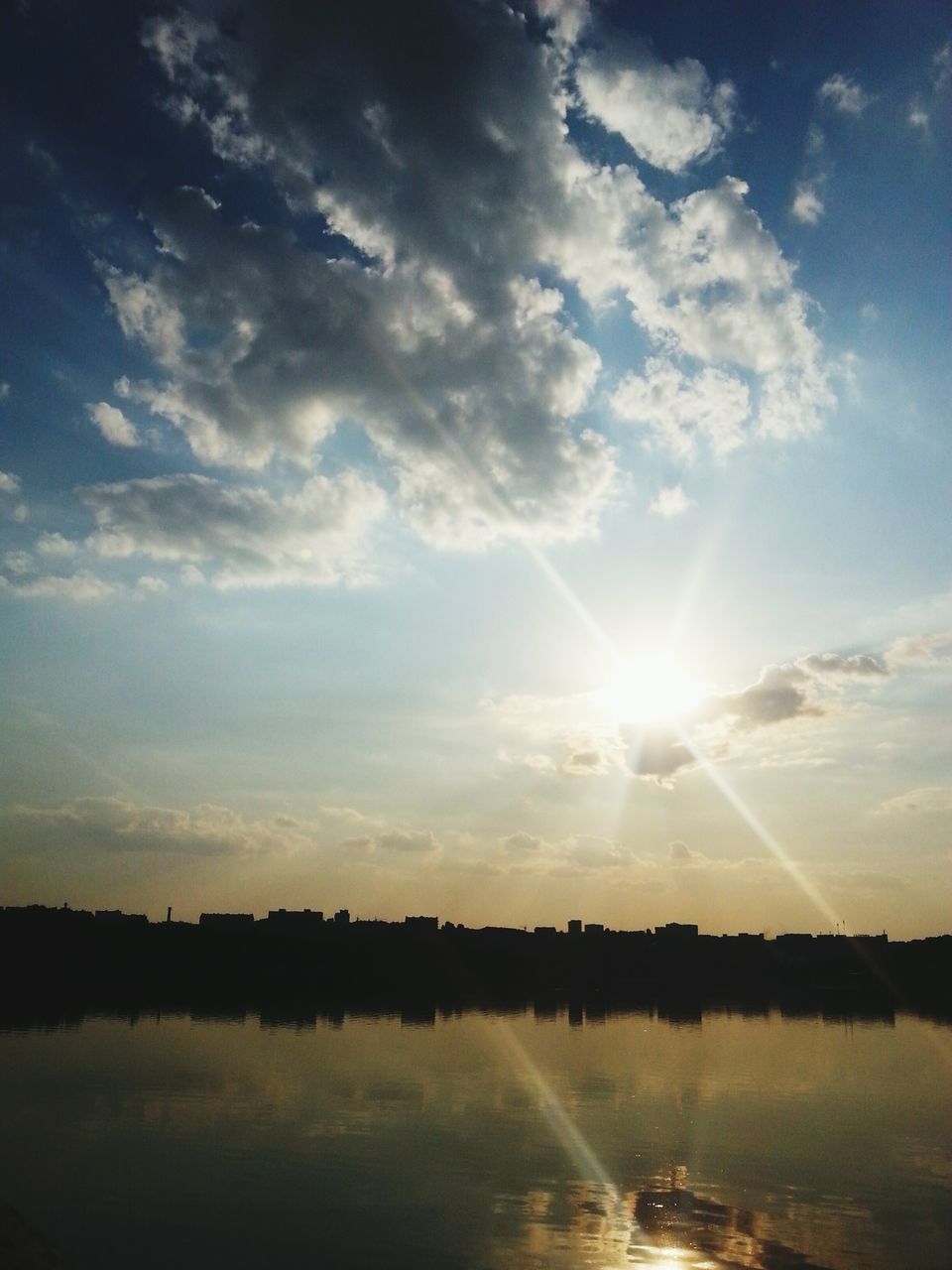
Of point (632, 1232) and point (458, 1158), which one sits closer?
point (632, 1232)

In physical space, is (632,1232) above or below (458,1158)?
below

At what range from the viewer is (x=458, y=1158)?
40406 millimetres

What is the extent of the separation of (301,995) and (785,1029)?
228 feet

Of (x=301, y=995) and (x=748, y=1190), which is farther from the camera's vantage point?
(x=301, y=995)

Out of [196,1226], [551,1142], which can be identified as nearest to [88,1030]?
[551,1142]

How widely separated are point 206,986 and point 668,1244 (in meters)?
141

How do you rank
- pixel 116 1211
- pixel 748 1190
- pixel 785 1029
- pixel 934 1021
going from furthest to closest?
pixel 934 1021, pixel 785 1029, pixel 748 1190, pixel 116 1211

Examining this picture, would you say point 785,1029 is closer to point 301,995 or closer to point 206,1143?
point 301,995

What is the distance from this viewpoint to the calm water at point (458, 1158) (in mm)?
29281

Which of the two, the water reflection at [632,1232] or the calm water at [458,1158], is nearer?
the water reflection at [632,1232]

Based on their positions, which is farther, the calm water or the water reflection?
the calm water

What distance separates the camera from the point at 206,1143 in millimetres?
41281

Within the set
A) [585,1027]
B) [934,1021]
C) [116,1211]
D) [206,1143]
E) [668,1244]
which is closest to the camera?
[668,1244]

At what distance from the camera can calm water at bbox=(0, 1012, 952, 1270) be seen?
29.3 meters
